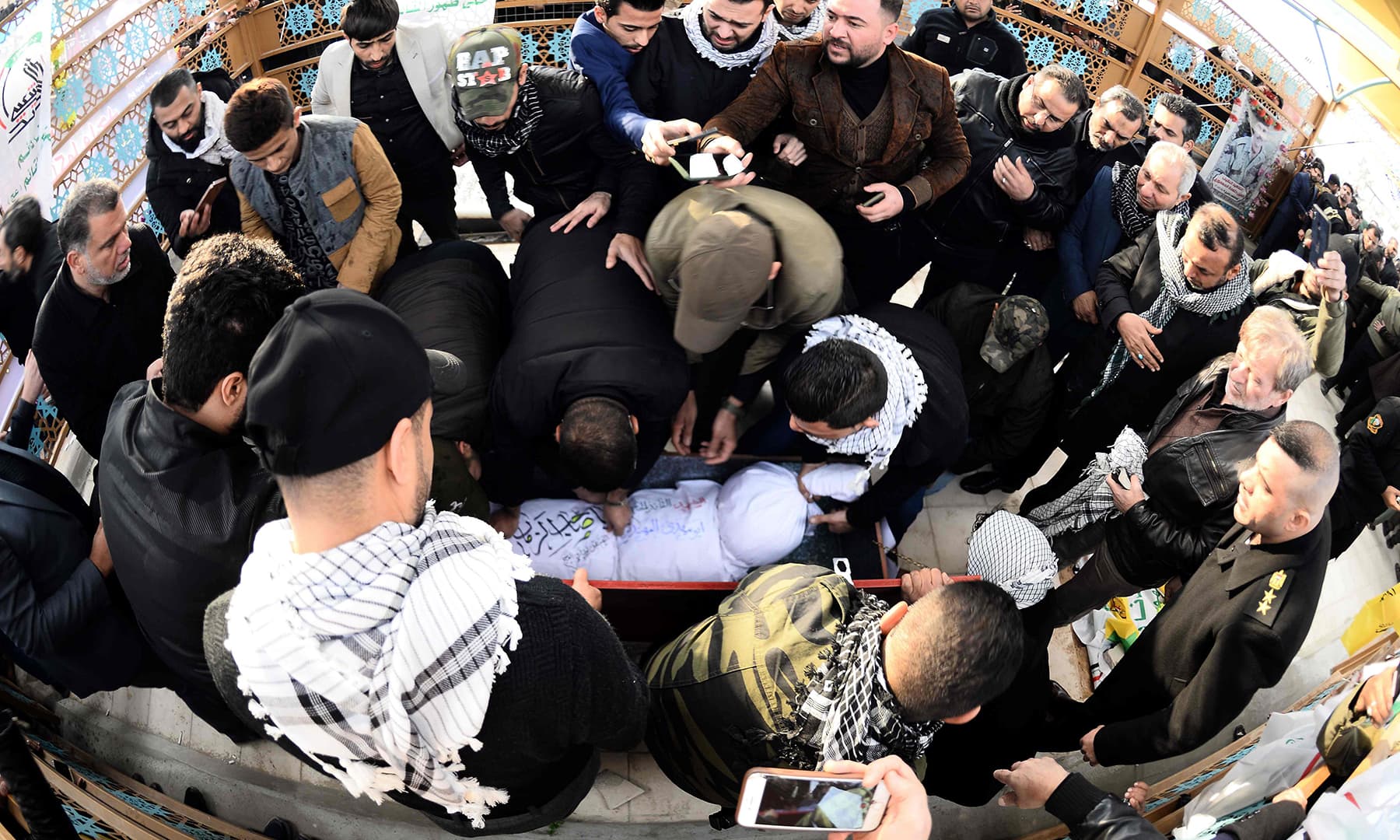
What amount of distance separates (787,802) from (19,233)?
309 cm

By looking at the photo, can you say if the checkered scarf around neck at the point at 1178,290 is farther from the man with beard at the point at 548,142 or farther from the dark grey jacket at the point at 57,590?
the dark grey jacket at the point at 57,590

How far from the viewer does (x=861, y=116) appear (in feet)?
9.66

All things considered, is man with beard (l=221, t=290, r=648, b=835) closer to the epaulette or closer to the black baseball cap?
the black baseball cap

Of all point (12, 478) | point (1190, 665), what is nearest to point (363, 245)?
point (12, 478)

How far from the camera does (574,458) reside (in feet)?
7.57

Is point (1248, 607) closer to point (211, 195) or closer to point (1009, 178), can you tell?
point (1009, 178)

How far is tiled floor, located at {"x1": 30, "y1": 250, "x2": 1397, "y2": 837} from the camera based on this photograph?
2.85 m

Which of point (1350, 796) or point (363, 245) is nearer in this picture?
point (1350, 796)

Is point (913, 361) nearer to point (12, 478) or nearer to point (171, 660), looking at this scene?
point (171, 660)

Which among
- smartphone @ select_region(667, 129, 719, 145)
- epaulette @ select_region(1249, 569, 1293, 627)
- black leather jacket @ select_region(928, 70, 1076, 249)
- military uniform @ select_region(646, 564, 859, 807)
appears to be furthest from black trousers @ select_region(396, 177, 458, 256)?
epaulette @ select_region(1249, 569, 1293, 627)

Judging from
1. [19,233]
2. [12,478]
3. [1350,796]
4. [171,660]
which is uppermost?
[1350,796]

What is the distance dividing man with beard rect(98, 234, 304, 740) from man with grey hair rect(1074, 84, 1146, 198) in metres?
3.17

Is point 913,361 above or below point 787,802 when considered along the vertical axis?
above

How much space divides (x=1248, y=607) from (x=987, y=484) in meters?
1.56
